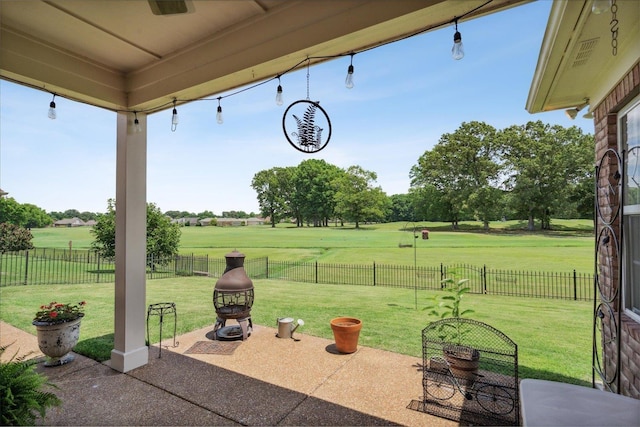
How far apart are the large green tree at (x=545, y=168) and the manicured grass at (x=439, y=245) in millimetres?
877

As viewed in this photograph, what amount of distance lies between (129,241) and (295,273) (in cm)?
797

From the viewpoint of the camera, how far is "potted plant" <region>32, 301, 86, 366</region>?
3113 mm

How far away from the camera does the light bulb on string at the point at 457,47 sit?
1.57 meters

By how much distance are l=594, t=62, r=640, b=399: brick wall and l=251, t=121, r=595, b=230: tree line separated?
27.7 feet

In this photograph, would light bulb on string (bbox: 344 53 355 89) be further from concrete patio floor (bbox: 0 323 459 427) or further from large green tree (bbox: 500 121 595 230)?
large green tree (bbox: 500 121 595 230)

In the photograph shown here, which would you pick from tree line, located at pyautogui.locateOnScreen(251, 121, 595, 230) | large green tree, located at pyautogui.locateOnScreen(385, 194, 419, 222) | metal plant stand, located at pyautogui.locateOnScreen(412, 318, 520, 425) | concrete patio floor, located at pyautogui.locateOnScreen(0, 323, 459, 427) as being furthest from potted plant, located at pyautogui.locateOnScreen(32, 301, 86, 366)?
large green tree, located at pyautogui.locateOnScreen(385, 194, 419, 222)

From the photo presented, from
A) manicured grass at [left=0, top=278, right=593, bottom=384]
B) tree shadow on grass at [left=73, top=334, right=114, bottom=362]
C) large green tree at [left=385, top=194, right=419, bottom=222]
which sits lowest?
manicured grass at [left=0, top=278, right=593, bottom=384]

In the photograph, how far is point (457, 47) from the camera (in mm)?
1595

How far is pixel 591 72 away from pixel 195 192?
2064 cm

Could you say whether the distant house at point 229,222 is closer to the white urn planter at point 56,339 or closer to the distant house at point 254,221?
the distant house at point 254,221

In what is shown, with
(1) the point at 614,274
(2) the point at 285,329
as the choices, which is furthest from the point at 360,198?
(1) the point at 614,274

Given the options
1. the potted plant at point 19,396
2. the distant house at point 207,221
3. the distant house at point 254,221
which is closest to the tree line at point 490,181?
the distant house at point 254,221

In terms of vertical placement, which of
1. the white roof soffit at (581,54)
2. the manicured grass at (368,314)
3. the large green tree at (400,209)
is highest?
the white roof soffit at (581,54)

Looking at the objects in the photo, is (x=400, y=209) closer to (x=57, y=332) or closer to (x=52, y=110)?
(x=57, y=332)
